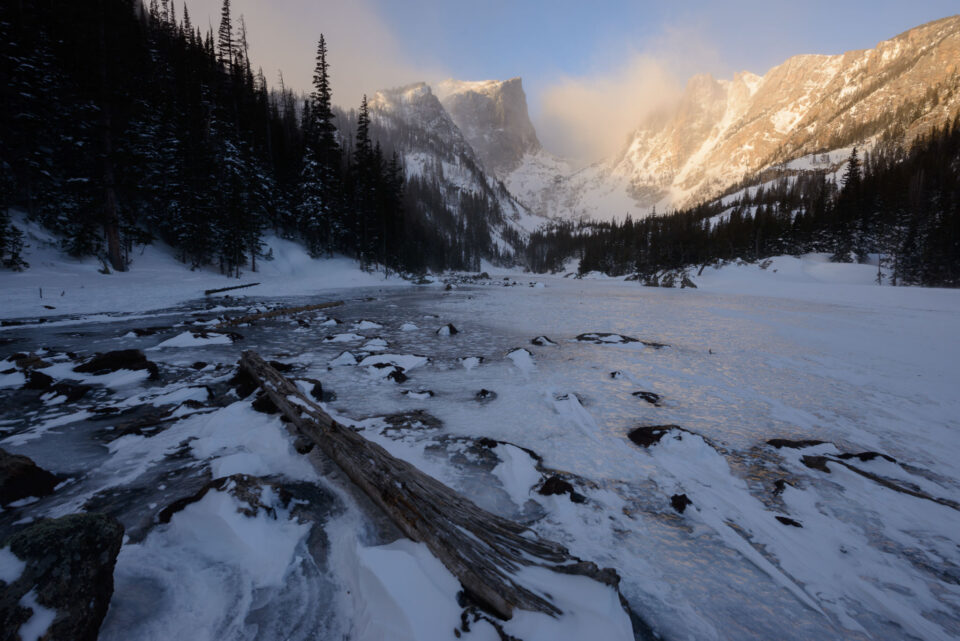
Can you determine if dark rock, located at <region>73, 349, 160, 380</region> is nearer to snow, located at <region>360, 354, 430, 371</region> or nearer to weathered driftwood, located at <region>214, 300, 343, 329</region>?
snow, located at <region>360, 354, 430, 371</region>

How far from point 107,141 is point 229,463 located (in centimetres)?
2955

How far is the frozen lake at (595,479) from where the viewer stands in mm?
2660

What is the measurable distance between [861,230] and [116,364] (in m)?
83.6

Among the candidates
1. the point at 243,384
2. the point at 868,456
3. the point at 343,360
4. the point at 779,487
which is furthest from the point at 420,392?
the point at 868,456

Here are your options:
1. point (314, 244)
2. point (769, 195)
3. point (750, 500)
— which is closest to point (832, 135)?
point (769, 195)

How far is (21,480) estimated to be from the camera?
3.70 meters

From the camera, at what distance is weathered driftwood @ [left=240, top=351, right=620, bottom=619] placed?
2.36 meters

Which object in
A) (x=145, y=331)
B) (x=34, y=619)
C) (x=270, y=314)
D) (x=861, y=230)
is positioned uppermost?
(x=861, y=230)

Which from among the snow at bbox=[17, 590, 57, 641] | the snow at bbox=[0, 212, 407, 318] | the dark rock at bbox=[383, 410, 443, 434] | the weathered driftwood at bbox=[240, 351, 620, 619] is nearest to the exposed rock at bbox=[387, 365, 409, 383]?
the dark rock at bbox=[383, 410, 443, 434]

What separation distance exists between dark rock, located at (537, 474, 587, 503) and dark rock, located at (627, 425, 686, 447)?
192 centimetres

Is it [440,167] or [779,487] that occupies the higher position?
[440,167]

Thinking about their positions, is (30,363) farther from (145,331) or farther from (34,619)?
(34,619)

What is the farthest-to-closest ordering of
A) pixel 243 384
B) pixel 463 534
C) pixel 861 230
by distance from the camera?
pixel 861 230
pixel 243 384
pixel 463 534

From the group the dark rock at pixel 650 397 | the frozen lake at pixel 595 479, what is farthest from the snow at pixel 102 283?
the dark rock at pixel 650 397
